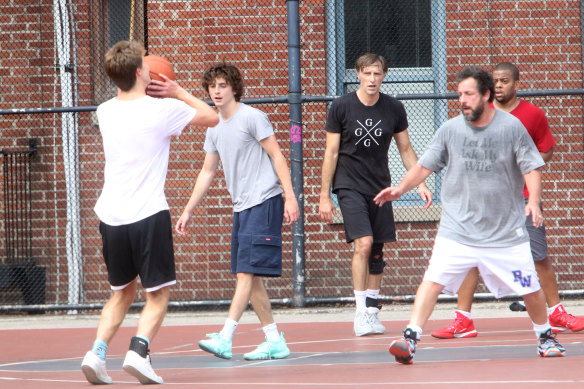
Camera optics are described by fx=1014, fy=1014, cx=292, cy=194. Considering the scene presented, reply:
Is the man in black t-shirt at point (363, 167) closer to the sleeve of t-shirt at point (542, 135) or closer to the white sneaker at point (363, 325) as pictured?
the white sneaker at point (363, 325)

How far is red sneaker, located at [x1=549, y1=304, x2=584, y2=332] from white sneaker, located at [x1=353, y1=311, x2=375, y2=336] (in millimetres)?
1442

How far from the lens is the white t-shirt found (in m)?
5.76

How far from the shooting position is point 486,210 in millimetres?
6328

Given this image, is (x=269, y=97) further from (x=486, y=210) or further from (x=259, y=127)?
(x=486, y=210)

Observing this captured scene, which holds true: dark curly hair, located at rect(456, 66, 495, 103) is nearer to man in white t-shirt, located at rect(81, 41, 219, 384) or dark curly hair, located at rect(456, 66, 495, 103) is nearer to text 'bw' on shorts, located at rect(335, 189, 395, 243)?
man in white t-shirt, located at rect(81, 41, 219, 384)

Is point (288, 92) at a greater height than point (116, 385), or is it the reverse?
point (288, 92)

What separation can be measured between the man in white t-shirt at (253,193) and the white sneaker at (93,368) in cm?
137

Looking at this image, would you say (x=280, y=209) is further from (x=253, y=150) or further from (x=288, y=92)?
(x=288, y=92)

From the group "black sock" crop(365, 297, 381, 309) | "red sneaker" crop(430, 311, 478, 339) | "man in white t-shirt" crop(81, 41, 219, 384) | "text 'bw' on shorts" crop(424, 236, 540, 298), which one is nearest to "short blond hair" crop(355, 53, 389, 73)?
"black sock" crop(365, 297, 381, 309)

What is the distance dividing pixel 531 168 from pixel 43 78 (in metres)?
6.26

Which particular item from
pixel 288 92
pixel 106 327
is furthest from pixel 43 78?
pixel 106 327

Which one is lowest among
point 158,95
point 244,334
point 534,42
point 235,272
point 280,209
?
point 244,334

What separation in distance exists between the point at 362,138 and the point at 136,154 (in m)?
2.85

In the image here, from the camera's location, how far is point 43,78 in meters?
10.9
